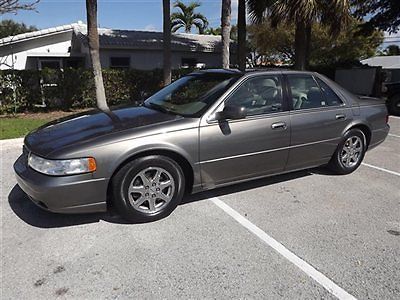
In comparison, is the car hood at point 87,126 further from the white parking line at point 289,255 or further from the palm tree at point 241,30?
the palm tree at point 241,30

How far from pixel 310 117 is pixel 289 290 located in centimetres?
244

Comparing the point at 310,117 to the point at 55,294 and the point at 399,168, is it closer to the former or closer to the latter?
the point at 399,168

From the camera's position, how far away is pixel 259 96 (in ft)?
13.2

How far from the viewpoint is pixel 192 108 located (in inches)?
148

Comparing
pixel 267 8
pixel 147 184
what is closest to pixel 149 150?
pixel 147 184

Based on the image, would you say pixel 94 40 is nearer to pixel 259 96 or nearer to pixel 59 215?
pixel 259 96

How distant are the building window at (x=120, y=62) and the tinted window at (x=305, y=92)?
14.1m

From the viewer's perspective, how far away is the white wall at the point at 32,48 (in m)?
16.9

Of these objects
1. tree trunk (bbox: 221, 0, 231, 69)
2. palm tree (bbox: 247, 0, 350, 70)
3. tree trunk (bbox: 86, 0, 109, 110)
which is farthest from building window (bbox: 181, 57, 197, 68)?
tree trunk (bbox: 86, 0, 109, 110)

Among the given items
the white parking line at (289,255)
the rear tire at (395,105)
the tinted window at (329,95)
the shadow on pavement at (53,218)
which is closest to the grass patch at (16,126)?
the shadow on pavement at (53,218)

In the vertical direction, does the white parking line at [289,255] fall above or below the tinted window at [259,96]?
below

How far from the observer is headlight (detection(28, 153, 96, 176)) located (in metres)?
3.03

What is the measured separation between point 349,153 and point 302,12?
23.9 feet

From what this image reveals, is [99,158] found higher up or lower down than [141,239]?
higher up
